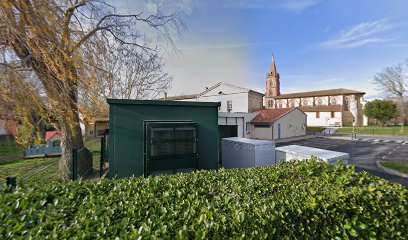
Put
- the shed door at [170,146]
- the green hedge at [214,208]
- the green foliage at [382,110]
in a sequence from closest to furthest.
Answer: the green hedge at [214,208] < the shed door at [170,146] < the green foliage at [382,110]

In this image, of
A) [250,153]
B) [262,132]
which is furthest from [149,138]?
[262,132]

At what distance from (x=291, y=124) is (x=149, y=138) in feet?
79.2

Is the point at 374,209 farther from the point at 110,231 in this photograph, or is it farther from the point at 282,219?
the point at 110,231

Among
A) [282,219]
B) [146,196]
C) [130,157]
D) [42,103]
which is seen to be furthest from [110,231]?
[130,157]

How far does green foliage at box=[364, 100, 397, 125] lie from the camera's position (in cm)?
3817

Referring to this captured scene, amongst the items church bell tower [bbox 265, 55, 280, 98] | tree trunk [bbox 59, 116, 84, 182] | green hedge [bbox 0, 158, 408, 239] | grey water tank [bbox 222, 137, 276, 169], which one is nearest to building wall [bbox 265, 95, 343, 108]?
church bell tower [bbox 265, 55, 280, 98]

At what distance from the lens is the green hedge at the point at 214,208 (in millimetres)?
1845

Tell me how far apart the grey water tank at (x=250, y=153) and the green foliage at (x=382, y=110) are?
1855 inches

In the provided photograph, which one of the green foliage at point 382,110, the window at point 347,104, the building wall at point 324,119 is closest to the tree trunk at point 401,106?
the green foliage at point 382,110

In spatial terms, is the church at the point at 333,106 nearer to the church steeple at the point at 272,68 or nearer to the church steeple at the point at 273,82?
the church steeple at the point at 273,82

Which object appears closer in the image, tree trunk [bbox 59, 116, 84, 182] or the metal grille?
the metal grille

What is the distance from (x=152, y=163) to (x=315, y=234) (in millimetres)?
4985

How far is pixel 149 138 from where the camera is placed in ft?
19.7

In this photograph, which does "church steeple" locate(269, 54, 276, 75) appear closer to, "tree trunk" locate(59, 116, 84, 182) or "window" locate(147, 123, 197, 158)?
"window" locate(147, 123, 197, 158)
